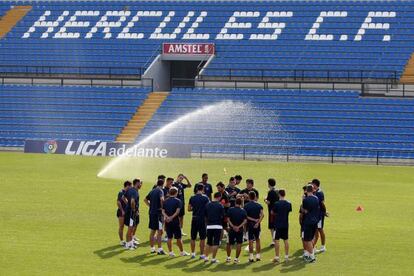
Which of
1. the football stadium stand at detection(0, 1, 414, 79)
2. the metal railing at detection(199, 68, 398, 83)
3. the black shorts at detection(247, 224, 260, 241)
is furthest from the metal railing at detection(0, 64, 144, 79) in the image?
the black shorts at detection(247, 224, 260, 241)

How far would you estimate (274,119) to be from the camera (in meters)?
58.8

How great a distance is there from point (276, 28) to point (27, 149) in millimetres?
22426

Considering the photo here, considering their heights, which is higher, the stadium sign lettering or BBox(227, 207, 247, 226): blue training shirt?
the stadium sign lettering

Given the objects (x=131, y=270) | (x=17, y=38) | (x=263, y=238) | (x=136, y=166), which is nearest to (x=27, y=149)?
(x=136, y=166)

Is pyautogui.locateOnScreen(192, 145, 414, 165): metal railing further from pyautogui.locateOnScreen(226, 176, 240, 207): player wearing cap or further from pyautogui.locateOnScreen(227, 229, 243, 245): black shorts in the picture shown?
pyautogui.locateOnScreen(227, 229, 243, 245): black shorts

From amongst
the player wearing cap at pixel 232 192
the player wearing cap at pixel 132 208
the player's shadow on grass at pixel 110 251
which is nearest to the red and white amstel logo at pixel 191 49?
the player wearing cap at pixel 232 192

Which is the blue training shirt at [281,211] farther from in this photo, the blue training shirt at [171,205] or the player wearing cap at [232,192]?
the blue training shirt at [171,205]

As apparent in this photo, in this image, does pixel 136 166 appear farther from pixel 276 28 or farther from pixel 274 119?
pixel 276 28

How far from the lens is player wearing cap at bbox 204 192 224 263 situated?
23391mm

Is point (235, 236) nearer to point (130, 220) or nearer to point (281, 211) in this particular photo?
point (281, 211)

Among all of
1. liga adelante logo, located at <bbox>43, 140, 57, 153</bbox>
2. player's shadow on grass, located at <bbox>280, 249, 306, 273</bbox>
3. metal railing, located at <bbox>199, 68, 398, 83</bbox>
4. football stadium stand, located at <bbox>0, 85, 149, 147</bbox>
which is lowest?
player's shadow on grass, located at <bbox>280, 249, 306, 273</bbox>

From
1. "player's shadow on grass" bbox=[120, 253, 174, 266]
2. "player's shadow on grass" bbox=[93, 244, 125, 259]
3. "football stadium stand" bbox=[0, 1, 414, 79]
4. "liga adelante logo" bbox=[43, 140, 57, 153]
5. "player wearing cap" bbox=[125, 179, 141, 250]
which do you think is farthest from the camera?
"football stadium stand" bbox=[0, 1, 414, 79]

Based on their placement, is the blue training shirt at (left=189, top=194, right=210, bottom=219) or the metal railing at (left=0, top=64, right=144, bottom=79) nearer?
the blue training shirt at (left=189, top=194, right=210, bottom=219)

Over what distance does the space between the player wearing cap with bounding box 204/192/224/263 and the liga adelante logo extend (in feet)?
115
